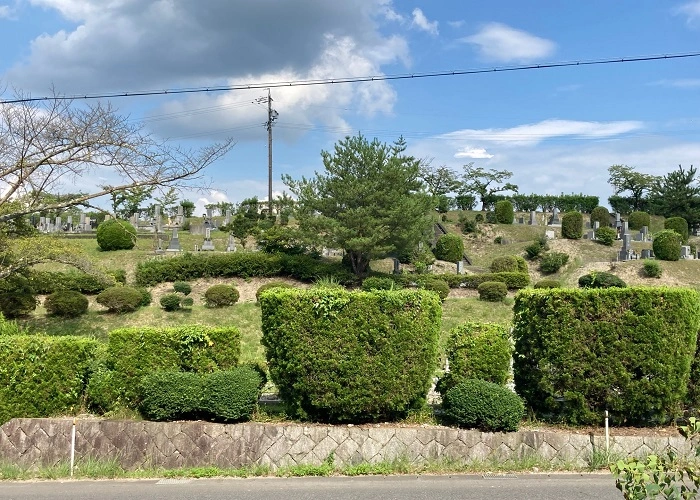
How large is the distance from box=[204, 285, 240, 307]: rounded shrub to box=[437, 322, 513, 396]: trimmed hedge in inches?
655

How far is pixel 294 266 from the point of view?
29.5 m

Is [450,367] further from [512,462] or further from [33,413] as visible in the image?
[33,413]

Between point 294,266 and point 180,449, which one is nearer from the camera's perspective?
point 180,449

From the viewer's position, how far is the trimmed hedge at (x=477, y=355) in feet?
29.6

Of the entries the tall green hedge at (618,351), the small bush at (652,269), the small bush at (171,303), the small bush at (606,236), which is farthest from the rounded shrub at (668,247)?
the tall green hedge at (618,351)

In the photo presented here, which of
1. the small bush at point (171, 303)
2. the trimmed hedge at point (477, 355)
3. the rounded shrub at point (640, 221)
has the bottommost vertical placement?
the small bush at point (171, 303)

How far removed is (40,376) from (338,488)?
5.13 m

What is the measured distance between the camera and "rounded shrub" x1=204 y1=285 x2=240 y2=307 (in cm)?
2445

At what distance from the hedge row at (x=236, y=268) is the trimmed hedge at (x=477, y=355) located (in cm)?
1901

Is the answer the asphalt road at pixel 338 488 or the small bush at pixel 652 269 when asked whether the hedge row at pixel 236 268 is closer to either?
the small bush at pixel 652 269

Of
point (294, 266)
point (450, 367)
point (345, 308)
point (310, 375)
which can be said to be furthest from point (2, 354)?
point (294, 266)

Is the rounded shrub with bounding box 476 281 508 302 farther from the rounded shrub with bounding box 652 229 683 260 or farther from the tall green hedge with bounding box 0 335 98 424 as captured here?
the tall green hedge with bounding box 0 335 98 424

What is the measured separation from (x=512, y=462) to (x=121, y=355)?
20.1ft

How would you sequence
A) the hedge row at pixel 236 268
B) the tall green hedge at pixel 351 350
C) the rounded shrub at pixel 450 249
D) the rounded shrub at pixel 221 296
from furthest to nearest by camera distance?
1. the rounded shrub at pixel 450 249
2. the hedge row at pixel 236 268
3. the rounded shrub at pixel 221 296
4. the tall green hedge at pixel 351 350
